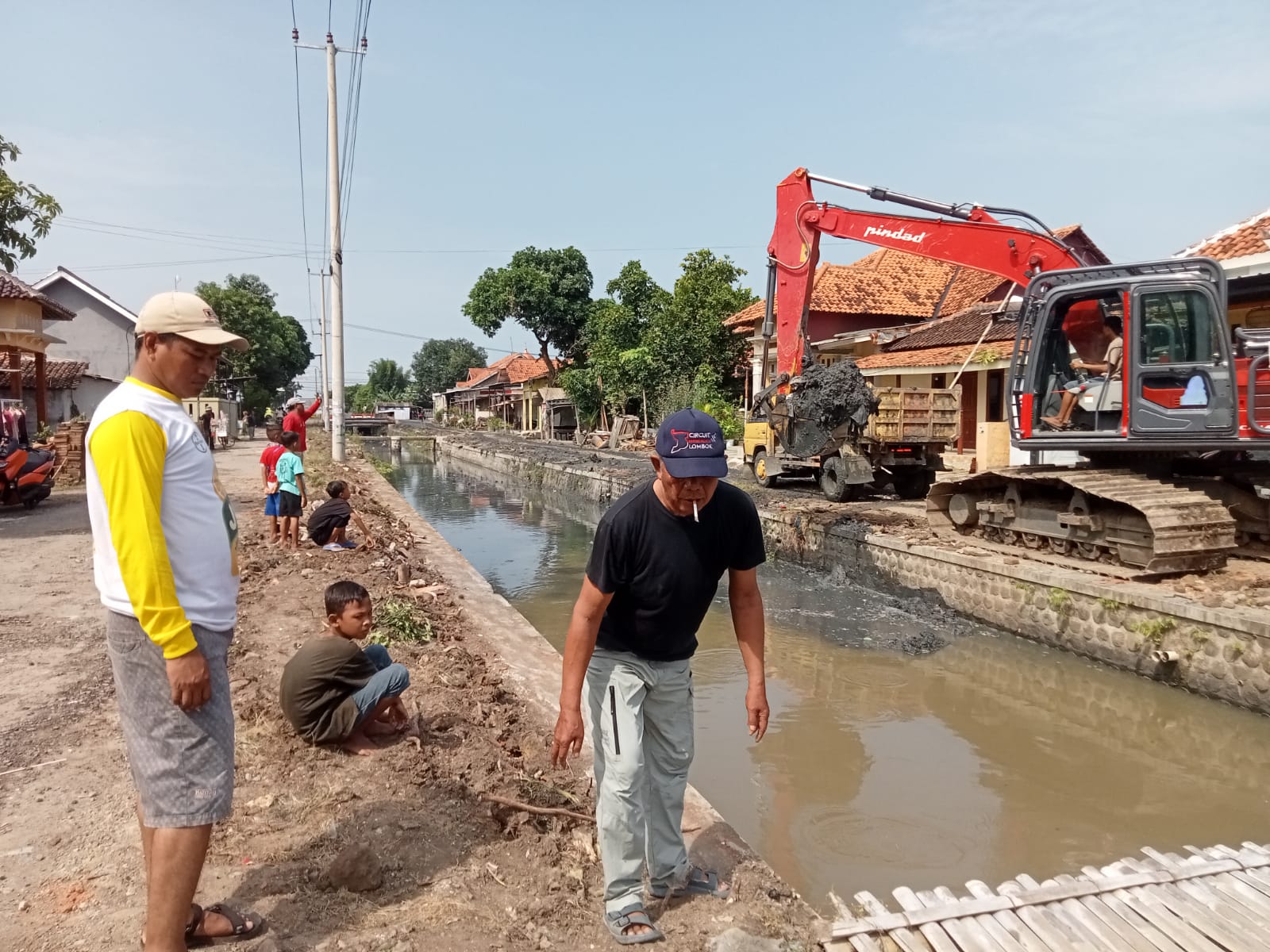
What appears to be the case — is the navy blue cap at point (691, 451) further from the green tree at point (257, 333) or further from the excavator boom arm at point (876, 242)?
the green tree at point (257, 333)

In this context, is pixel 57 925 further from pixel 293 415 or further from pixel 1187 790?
pixel 293 415

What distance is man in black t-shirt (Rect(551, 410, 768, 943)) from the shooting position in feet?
9.11

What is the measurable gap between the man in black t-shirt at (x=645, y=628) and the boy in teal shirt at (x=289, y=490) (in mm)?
7143

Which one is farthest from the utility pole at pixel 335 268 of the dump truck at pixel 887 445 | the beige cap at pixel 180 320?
the beige cap at pixel 180 320

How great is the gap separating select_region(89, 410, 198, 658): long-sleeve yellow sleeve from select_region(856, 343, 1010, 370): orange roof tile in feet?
50.5

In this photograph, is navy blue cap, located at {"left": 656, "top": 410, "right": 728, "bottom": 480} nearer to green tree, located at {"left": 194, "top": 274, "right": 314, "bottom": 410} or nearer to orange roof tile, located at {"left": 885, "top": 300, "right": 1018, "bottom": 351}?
orange roof tile, located at {"left": 885, "top": 300, "right": 1018, "bottom": 351}

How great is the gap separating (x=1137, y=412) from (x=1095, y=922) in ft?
20.1

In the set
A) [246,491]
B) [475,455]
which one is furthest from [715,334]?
[246,491]

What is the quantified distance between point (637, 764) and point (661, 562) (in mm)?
652

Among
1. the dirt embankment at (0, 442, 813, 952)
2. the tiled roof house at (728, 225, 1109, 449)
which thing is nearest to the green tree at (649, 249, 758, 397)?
the tiled roof house at (728, 225, 1109, 449)

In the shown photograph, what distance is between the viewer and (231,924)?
8.70 ft

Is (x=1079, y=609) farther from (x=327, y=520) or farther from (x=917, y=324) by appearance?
(x=917, y=324)

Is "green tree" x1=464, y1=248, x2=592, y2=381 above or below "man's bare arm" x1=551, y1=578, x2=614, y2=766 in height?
above

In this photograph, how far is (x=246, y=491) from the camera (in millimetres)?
15930
